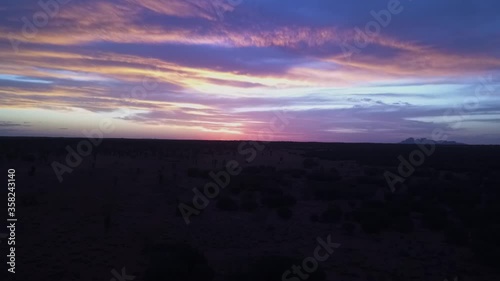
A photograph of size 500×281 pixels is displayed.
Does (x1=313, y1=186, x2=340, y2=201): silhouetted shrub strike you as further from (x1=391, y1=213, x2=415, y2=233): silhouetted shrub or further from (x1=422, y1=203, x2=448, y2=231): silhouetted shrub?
(x1=391, y1=213, x2=415, y2=233): silhouetted shrub

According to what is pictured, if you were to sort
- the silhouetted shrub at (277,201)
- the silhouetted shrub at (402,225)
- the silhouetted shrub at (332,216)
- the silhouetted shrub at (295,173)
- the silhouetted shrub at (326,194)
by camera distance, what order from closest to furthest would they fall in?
the silhouetted shrub at (402,225), the silhouetted shrub at (332,216), the silhouetted shrub at (277,201), the silhouetted shrub at (326,194), the silhouetted shrub at (295,173)

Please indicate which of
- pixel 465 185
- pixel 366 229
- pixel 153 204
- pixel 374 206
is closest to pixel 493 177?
pixel 465 185

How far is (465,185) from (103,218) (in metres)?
28.0

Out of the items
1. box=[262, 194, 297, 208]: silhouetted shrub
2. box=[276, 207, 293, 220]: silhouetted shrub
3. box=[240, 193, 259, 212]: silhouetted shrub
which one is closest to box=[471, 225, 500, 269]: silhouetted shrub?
box=[276, 207, 293, 220]: silhouetted shrub

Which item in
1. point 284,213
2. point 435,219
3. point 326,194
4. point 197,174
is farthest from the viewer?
point 197,174

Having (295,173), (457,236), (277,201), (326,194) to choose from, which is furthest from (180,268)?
(295,173)

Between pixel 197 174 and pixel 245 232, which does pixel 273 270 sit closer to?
pixel 245 232

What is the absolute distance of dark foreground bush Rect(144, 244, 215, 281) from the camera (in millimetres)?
10961

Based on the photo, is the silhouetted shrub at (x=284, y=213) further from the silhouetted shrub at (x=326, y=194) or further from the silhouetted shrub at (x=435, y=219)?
the silhouetted shrub at (x=435, y=219)

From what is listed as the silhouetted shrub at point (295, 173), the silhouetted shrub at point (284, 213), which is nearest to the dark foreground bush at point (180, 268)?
the silhouetted shrub at point (284, 213)

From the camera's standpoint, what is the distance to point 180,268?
11219 mm

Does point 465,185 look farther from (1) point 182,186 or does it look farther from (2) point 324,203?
(1) point 182,186

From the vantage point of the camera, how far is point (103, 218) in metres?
19.4

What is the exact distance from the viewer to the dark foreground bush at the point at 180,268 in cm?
1096
